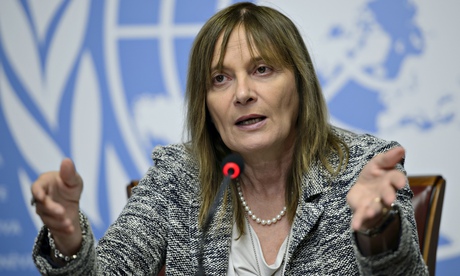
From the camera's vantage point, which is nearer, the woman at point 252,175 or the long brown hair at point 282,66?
the woman at point 252,175

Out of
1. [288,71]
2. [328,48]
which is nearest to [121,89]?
[328,48]

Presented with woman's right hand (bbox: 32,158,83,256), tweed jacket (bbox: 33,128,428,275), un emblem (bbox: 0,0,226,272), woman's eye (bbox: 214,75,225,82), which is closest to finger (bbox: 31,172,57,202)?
woman's right hand (bbox: 32,158,83,256)

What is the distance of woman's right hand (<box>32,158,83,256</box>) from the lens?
134 cm

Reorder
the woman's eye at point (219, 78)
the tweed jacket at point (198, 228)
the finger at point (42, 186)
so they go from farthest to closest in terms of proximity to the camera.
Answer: the woman's eye at point (219, 78) → the tweed jacket at point (198, 228) → the finger at point (42, 186)

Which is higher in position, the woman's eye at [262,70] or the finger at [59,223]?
the woman's eye at [262,70]

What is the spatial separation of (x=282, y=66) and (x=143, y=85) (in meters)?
0.97

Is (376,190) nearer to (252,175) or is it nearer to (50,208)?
(50,208)

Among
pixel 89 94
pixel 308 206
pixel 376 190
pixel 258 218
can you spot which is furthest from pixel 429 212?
pixel 89 94

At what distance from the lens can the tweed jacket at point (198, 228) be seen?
1701 millimetres

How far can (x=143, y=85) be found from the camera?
2727mm

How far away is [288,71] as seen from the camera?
190cm

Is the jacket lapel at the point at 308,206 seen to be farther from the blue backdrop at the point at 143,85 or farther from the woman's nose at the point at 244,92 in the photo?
the blue backdrop at the point at 143,85

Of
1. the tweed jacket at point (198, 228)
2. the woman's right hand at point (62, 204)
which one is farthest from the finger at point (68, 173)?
the tweed jacket at point (198, 228)

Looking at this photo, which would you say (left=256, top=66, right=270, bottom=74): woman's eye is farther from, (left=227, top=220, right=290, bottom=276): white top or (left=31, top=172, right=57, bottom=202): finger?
(left=31, top=172, right=57, bottom=202): finger
